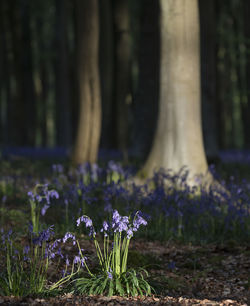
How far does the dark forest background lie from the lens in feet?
47.9

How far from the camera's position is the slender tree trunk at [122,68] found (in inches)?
696

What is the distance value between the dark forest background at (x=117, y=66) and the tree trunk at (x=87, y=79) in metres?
0.66

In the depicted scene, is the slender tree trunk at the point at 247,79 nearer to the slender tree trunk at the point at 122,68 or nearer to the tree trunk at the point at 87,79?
the slender tree trunk at the point at 122,68

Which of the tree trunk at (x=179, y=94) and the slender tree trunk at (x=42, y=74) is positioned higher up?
the slender tree trunk at (x=42, y=74)

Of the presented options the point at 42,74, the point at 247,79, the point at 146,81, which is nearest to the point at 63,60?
the point at 146,81

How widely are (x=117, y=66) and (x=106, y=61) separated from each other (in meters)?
0.50

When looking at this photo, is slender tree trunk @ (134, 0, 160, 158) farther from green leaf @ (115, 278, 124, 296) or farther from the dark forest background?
green leaf @ (115, 278, 124, 296)

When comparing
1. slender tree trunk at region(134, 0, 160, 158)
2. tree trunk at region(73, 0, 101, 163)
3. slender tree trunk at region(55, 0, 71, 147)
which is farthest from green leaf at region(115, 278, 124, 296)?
slender tree trunk at region(55, 0, 71, 147)

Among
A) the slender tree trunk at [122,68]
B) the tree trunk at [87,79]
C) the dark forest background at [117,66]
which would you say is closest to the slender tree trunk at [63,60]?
the dark forest background at [117,66]

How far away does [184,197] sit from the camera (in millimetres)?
7777

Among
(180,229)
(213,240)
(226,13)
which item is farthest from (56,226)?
(226,13)

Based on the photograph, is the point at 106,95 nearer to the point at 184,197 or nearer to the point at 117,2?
the point at 117,2

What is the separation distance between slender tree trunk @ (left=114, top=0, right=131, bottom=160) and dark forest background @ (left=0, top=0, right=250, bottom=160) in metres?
0.03

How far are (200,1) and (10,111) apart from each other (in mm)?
13249
